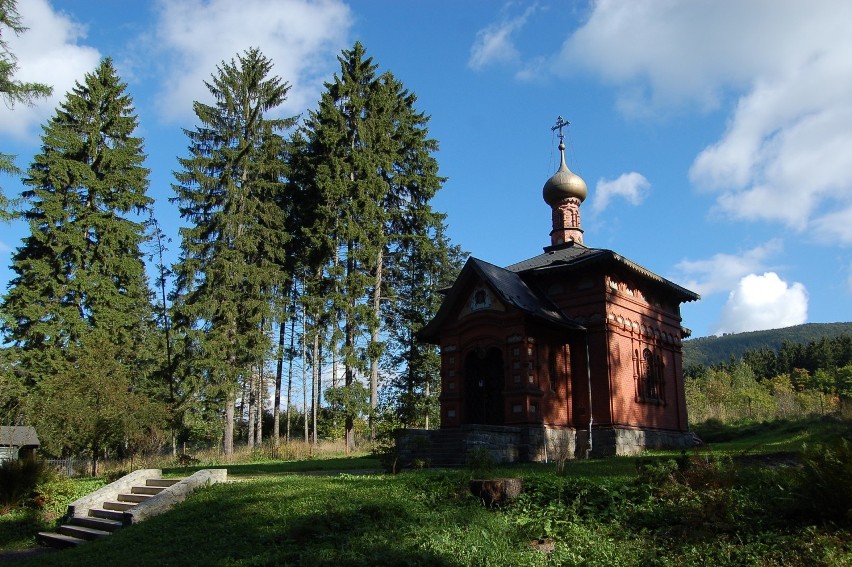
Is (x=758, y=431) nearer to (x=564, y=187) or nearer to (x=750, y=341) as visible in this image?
(x=564, y=187)

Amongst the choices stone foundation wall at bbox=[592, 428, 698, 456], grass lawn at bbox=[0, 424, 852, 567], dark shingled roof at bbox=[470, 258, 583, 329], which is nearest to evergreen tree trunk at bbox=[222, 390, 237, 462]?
dark shingled roof at bbox=[470, 258, 583, 329]

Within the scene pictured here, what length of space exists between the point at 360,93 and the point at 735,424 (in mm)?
23752

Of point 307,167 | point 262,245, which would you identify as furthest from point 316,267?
point 307,167

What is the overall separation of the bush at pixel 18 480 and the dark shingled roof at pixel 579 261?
580 inches

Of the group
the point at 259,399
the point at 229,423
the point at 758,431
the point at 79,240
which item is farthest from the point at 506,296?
the point at 79,240

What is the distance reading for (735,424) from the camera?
2780 cm

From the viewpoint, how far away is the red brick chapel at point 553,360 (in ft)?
61.2

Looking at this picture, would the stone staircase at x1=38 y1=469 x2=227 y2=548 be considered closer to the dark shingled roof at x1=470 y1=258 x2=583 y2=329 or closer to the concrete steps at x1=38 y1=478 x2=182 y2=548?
the concrete steps at x1=38 y1=478 x2=182 y2=548

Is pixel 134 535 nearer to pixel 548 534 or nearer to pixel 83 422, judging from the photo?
pixel 548 534

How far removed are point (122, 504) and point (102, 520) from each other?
29.3 inches

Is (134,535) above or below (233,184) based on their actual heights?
below

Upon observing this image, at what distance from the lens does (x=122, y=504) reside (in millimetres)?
13094

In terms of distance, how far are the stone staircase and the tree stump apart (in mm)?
6023

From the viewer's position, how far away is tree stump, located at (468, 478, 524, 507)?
913cm
